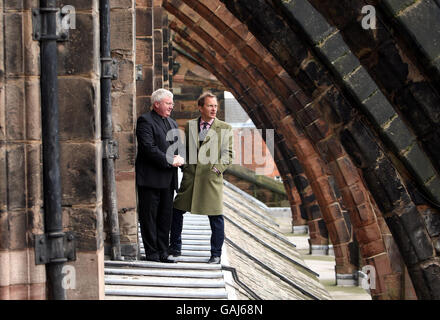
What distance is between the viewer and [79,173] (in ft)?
13.0

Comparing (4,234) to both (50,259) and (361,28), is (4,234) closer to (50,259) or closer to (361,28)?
(50,259)

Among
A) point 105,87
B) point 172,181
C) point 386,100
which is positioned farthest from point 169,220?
point 386,100

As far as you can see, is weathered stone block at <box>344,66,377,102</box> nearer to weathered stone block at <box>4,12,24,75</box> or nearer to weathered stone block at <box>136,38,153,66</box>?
weathered stone block at <box>136,38,153,66</box>

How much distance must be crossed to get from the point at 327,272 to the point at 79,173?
425 inches

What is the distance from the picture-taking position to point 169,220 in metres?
6.12

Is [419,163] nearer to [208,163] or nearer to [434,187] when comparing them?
[434,187]

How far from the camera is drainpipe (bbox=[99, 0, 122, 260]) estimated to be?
18.5ft

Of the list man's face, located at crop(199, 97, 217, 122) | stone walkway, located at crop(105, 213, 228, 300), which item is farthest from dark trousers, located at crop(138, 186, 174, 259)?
man's face, located at crop(199, 97, 217, 122)

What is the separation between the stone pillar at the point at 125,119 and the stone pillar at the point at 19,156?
2384 mm

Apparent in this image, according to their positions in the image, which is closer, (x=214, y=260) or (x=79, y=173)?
(x=79, y=173)

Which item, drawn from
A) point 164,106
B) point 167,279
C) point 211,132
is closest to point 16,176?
point 167,279

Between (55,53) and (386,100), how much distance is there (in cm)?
247

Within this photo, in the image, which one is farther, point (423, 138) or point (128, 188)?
point (128, 188)
